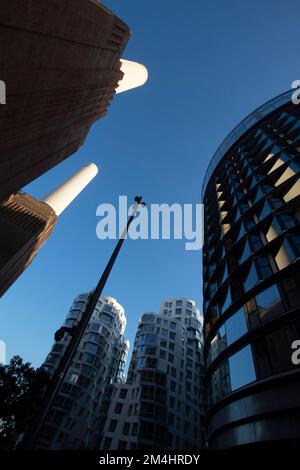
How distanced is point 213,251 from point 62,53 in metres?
21.2

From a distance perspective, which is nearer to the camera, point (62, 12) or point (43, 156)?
point (62, 12)

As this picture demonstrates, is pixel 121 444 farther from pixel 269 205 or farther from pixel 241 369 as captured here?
pixel 269 205

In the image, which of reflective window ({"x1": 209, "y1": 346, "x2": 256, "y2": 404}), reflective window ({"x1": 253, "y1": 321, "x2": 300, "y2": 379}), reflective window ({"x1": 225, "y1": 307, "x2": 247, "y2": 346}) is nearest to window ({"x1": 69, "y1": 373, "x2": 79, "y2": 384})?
reflective window ({"x1": 209, "y1": 346, "x2": 256, "y2": 404})

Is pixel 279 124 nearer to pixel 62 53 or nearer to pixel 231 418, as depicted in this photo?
pixel 62 53

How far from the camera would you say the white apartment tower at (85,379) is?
4906 cm

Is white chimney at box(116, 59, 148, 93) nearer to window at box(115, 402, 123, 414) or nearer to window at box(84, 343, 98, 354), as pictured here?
window at box(84, 343, 98, 354)

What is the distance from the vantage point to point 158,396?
5034 cm

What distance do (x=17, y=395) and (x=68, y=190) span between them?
32001 mm

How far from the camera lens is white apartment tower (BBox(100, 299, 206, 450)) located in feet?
154

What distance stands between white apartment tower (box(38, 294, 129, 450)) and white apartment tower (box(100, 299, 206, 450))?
5120mm

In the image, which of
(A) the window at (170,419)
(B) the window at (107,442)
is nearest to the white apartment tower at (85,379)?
(B) the window at (107,442)

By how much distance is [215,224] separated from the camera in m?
30.8

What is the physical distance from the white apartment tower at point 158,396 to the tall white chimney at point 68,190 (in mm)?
35797

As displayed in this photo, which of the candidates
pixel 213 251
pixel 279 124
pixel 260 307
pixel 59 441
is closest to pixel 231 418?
pixel 260 307
